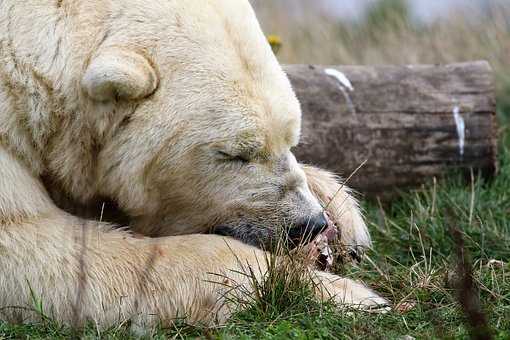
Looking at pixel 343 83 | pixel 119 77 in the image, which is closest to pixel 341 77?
pixel 343 83

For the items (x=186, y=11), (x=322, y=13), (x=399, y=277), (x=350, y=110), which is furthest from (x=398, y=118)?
(x=322, y=13)

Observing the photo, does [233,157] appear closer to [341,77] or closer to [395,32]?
[341,77]

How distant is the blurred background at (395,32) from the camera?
917 centimetres

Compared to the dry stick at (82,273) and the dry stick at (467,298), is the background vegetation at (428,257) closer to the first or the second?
the dry stick at (467,298)

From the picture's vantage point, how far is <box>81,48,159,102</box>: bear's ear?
3.96 metres

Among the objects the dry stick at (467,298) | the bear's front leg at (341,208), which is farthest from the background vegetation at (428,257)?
the bear's front leg at (341,208)

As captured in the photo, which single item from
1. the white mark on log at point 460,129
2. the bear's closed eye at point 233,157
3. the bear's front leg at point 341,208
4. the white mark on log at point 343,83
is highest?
the bear's closed eye at point 233,157

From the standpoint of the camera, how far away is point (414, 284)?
14.3 ft

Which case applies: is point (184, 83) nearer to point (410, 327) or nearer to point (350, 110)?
point (410, 327)

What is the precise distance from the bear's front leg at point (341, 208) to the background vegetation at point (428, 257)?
0.12m

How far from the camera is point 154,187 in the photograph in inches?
169

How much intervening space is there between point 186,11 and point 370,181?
2270 mm

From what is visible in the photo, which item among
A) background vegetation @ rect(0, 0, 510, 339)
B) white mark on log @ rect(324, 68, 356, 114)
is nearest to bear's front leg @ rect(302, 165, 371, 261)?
background vegetation @ rect(0, 0, 510, 339)

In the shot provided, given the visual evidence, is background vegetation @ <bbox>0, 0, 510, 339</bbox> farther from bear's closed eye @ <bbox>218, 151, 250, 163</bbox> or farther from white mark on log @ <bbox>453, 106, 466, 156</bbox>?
bear's closed eye @ <bbox>218, 151, 250, 163</bbox>
